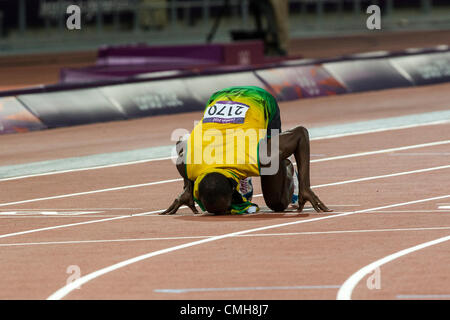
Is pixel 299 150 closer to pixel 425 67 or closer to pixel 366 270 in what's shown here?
pixel 366 270

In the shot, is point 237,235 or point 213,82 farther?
point 213,82

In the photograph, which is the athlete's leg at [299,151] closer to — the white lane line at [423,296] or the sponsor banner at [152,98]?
the white lane line at [423,296]

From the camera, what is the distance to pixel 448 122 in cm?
2047

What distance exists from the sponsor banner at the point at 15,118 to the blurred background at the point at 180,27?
10936 mm

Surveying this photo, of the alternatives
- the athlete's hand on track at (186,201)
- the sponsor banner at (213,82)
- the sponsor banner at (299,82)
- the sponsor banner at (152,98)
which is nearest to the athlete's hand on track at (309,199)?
the athlete's hand on track at (186,201)

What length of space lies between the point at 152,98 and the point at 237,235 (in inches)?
479

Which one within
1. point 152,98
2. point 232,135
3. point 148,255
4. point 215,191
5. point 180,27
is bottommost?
point 148,255

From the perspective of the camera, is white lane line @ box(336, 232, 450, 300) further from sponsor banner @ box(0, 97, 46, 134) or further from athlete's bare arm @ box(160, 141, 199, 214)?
sponsor banner @ box(0, 97, 46, 134)

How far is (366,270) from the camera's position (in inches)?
372

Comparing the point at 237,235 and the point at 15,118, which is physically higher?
the point at 15,118

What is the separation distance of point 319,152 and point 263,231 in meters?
6.23

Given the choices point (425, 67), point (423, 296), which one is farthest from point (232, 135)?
point (425, 67)

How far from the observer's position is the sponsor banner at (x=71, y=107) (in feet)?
69.6
